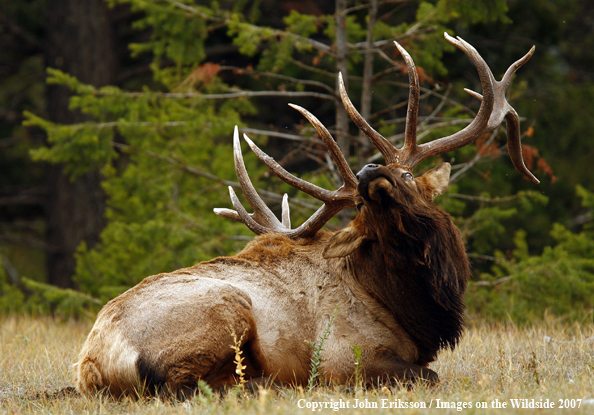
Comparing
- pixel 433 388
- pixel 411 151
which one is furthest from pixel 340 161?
pixel 433 388

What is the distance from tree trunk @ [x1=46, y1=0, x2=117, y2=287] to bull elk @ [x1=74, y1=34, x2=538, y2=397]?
8.78 m

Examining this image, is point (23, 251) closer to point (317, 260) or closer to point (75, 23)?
point (75, 23)

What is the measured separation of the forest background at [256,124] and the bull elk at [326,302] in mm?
2810

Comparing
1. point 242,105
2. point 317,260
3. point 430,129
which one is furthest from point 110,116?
point 317,260

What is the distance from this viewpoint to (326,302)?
4578 millimetres

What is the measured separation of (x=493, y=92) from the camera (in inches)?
190

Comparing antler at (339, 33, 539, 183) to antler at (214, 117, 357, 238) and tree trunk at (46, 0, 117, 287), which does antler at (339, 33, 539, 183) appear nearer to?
antler at (214, 117, 357, 238)

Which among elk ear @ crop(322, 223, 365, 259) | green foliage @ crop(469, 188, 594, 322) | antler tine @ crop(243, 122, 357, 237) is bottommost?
green foliage @ crop(469, 188, 594, 322)

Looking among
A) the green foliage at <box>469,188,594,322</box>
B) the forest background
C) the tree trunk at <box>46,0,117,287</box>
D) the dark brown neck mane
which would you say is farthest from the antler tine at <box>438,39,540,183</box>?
the tree trunk at <box>46,0,117,287</box>

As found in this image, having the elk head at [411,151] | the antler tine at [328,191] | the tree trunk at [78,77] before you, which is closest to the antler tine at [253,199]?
the elk head at [411,151]

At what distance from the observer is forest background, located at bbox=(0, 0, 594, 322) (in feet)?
25.2

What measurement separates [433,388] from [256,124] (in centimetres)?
959

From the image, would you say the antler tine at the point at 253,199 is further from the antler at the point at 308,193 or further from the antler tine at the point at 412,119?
the antler tine at the point at 412,119

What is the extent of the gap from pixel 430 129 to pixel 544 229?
6242 millimetres
